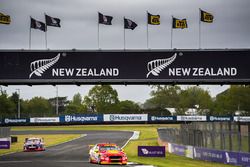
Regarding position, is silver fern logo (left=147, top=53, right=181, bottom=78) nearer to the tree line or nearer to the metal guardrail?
the metal guardrail

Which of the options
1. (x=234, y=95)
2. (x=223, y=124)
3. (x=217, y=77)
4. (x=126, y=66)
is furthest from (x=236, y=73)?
(x=234, y=95)

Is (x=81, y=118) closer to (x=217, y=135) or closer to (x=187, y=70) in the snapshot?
(x=217, y=135)

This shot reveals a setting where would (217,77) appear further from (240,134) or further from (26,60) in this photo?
(26,60)

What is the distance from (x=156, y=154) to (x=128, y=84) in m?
9.60

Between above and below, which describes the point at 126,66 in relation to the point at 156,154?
above

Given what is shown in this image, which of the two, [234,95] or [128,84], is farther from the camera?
[234,95]

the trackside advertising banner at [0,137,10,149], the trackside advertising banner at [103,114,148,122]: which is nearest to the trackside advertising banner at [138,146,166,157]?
the trackside advertising banner at [0,137,10,149]

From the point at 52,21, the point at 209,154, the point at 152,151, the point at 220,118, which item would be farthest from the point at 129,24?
the point at 220,118

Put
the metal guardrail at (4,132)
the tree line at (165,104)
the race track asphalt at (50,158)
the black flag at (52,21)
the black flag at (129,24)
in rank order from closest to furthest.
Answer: the race track asphalt at (50,158) < the black flag at (52,21) < the black flag at (129,24) < the metal guardrail at (4,132) < the tree line at (165,104)

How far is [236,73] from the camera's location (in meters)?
32.1

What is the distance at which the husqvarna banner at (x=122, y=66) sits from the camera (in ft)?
106

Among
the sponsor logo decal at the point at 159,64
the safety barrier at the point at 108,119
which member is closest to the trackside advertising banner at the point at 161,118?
the safety barrier at the point at 108,119

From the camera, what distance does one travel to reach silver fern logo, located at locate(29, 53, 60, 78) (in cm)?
3241

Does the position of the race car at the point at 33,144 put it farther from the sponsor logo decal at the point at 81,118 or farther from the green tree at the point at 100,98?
the green tree at the point at 100,98
